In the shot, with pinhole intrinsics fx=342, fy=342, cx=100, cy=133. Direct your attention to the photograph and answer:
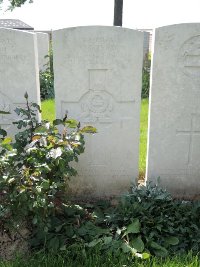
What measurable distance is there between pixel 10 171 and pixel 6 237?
615 millimetres

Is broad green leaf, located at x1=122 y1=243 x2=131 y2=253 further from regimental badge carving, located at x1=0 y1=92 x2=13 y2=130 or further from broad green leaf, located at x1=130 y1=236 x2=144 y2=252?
regimental badge carving, located at x1=0 y1=92 x2=13 y2=130

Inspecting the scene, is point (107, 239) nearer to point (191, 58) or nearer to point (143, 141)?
point (191, 58)

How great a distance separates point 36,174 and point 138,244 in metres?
0.98

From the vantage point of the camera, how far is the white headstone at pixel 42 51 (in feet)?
30.9

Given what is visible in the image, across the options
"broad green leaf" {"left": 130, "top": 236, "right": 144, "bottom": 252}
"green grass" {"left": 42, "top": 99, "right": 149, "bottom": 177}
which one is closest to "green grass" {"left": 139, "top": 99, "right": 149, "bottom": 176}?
"green grass" {"left": 42, "top": 99, "right": 149, "bottom": 177}

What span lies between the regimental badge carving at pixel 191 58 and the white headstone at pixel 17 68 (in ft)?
4.55

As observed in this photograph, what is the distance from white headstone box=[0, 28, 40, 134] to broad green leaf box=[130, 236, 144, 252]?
1619 mm

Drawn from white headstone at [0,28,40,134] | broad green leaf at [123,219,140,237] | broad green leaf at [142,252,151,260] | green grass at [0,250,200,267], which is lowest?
green grass at [0,250,200,267]

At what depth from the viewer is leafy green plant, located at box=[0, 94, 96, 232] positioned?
2492 millimetres

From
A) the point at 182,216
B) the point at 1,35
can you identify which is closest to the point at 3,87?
the point at 1,35

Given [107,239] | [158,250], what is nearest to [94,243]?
[107,239]

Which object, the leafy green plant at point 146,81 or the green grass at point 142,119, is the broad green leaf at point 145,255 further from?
the leafy green plant at point 146,81

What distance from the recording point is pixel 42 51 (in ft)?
31.3

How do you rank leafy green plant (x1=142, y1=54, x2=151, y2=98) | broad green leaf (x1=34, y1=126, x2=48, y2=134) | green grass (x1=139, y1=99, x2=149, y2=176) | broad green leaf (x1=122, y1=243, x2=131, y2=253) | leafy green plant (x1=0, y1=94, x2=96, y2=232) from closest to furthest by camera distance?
leafy green plant (x1=0, y1=94, x2=96, y2=232)
broad green leaf (x1=122, y1=243, x2=131, y2=253)
broad green leaf (x1=34, y1=126, x2=48, y2=134)
green grass (x1=139, y1=99, x2=149, y2=176)
leafy green plant (x1=142, y1=54, x2=151, y2=98)
